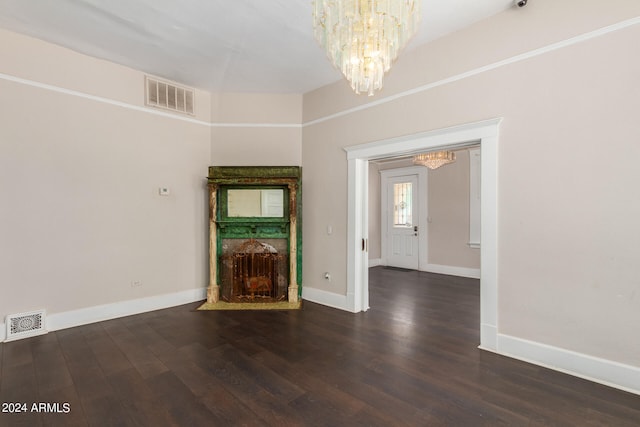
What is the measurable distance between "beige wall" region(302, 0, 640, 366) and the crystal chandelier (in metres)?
1.25

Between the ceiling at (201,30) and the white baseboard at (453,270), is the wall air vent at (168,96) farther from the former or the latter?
the white baseboard at (453,270)

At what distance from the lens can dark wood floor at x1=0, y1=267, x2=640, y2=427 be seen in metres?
1.94

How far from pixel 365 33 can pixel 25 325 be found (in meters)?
4.41

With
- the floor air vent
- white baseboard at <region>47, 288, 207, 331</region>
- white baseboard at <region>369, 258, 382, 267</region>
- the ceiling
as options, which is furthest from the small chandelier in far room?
the floor air vent

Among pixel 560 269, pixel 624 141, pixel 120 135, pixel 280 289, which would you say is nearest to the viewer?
pixel 624 141

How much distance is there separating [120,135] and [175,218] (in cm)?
128

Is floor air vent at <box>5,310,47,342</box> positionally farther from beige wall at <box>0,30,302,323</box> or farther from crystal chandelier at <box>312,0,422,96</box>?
crystal chandelier at <box>312,0,422,96</box>

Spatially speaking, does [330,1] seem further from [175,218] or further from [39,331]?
[39,331]

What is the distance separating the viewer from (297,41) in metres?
3.34

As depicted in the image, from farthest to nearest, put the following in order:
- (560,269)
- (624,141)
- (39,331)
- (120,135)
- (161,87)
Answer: (161,87), (120,135), (39,331), (560,269), (624,141)

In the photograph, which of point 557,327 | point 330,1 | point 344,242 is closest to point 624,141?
point 557,327

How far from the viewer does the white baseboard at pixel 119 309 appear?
11.2ft

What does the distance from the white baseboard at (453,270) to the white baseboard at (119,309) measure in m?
5.02

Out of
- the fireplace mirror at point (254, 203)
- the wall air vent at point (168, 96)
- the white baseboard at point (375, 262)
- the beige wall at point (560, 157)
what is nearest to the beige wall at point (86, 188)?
the wall air vent at point (168, 96)
